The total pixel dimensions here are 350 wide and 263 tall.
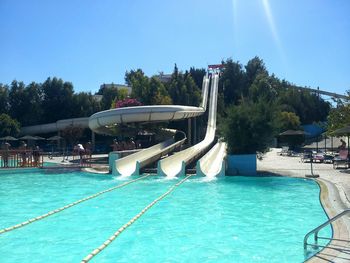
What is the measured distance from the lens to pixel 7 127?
38.7 metres

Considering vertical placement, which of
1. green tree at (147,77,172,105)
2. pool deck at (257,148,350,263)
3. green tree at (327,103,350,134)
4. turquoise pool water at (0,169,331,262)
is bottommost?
turquoise pool water at (0,169,331,262)

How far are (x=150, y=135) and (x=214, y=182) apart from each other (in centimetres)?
1808

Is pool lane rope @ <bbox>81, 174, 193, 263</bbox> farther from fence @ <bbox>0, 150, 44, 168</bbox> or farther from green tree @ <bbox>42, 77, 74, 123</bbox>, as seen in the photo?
green tree @ <bbox>42, 77, 74, 123</bbox>

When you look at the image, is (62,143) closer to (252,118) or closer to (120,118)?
(120,118)

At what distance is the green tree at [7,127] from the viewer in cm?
3828

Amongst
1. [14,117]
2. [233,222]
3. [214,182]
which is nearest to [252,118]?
[214,182]

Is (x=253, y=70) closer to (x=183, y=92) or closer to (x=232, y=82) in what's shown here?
(x=232, y=82)

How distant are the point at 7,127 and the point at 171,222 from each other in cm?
3501

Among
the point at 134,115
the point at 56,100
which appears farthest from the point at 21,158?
the point at 56,100

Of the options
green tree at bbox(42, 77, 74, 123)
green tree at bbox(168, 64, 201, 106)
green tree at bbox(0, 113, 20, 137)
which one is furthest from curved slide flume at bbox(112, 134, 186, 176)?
green tree at bbox(42, 77, 74, 123)

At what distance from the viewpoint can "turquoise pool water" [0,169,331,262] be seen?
20.1 feet

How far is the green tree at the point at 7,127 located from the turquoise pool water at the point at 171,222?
87.7 feet

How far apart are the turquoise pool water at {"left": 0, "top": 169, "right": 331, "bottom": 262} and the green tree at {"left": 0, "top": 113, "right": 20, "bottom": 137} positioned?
26731 millimetres

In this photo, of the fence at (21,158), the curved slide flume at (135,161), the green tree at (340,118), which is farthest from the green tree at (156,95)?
the green tree at (340,118)
